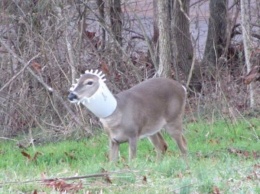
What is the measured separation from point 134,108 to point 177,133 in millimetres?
983

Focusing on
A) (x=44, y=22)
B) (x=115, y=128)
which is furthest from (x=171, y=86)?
(x=44, y=22)

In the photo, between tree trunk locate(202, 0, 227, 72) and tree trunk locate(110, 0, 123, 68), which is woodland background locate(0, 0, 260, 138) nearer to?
tree trunk locate(110, 0, 123, 68)

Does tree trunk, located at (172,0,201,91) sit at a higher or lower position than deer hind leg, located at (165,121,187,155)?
higher

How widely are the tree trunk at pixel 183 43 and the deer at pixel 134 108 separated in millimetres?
3961

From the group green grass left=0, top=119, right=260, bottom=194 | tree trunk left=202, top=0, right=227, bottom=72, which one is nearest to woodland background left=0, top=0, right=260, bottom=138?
tree trunk left=202, top=0, right=227, bottom=72

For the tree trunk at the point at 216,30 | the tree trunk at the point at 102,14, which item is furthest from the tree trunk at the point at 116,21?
the tree trunk at the point at 216,30

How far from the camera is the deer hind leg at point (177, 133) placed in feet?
40.9

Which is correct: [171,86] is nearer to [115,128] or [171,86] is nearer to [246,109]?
[115,128]

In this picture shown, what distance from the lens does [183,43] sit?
58.4 feet

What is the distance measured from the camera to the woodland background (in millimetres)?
14820

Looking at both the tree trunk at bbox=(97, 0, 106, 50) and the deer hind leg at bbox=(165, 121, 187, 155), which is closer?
the deer hind leg at bbox=(165, 121, 187, 155)

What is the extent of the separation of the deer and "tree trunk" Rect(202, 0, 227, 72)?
17.4ft

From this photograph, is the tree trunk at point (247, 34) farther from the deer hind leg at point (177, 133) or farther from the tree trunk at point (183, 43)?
the deer hind leg at point (177, 133)

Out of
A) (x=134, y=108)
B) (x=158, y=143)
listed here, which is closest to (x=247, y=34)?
(x=158, y=143)
